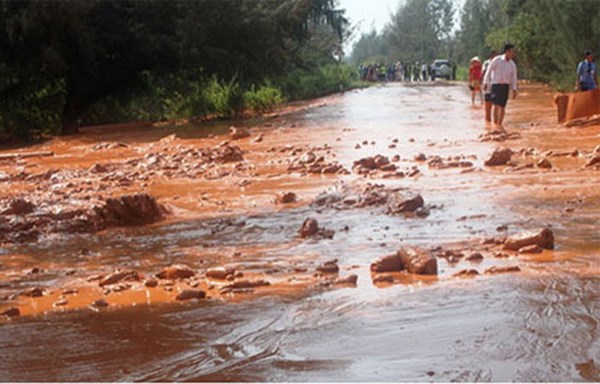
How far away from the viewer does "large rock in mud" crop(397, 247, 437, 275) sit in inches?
216

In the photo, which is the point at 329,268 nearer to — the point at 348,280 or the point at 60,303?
the point at 348,280

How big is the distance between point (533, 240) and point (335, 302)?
178 cm

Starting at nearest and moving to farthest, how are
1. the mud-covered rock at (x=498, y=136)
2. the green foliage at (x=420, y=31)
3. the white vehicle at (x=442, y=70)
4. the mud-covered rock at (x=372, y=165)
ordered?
the mud-covered rock at (x=372, y=165) < the mud-covered rock at (x=498, y=136) < the white vehicle at (x=442, y=70) < the green foliage at (x=420, y=31)

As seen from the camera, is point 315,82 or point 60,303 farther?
point 315,82

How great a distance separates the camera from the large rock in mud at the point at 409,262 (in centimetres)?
550

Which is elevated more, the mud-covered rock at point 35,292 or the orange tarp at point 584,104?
the orange tarp at point 584,104

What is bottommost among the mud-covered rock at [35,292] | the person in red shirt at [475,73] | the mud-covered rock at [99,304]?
the mud-covered rock at [35,292]

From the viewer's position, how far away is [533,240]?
6.01 m

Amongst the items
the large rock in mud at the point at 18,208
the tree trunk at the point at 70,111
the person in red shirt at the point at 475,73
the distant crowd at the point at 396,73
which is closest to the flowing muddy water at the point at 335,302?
the large rock in mud at the point at 18,208

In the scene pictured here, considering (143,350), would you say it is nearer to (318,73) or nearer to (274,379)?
(274,379)

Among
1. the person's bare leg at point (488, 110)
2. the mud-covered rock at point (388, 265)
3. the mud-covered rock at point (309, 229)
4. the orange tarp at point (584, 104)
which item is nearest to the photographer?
the mud-covered rock at point (388, 265)

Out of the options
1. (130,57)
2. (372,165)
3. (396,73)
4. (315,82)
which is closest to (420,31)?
(396,73)

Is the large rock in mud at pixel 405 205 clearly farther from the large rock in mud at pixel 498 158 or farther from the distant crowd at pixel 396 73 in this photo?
the distant crowd at pixel 396 73

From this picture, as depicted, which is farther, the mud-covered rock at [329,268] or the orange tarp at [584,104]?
the orange tarp at [584,104]
